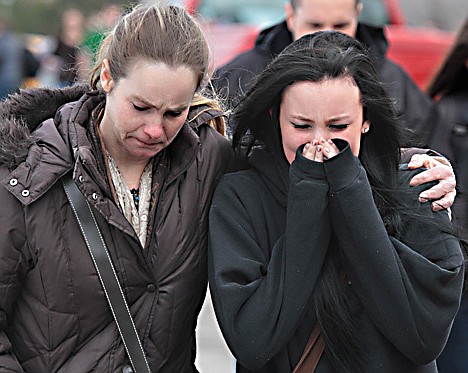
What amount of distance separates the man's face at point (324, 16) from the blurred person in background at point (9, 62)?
7.43 m

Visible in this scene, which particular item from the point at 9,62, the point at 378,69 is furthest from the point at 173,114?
the point at 9,62

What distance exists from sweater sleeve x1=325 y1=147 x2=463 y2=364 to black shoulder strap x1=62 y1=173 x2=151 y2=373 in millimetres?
619

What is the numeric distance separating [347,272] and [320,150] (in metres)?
0.35

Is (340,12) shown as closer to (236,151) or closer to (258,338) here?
(236,151)

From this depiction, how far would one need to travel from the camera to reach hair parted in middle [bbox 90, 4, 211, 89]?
2.76m

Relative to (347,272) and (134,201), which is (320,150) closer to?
(347,272)

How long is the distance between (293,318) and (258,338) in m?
0.11

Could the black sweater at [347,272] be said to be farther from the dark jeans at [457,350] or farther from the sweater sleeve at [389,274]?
the dark jeans at [457,350]

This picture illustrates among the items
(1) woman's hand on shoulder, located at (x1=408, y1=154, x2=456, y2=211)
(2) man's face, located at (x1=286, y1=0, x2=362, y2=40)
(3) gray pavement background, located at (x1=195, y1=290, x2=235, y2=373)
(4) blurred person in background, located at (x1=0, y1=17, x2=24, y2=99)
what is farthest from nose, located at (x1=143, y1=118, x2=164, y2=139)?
(4) blurred person in background, located at (x1=0, y1=17, x2=24, y2=99)

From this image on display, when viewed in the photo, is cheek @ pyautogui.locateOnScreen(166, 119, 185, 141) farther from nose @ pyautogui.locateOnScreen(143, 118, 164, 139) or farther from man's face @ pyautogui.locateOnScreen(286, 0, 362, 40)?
man's face @ pyautogui.locateOnScreen(286, 0, 362, 40)

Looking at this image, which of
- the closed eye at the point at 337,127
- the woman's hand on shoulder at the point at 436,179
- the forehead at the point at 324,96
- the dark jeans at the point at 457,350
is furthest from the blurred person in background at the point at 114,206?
the dark jeans at the point at 457,350

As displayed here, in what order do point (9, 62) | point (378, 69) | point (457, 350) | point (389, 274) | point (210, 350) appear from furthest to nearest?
1. point (9, 62)
2. point (210, 350)
3. point (378, 69)
4. point (457, 350)
5. point (389, 274)

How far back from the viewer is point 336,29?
13.8 ft

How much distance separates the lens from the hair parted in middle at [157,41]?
2764 millimetres
